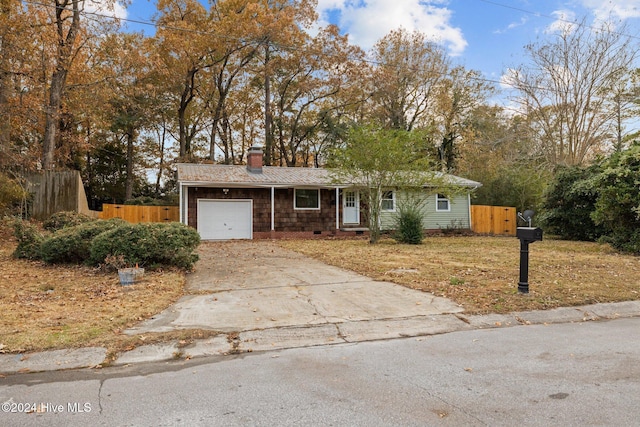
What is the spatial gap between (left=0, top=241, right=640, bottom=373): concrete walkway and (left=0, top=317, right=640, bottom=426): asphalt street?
10.2 inches

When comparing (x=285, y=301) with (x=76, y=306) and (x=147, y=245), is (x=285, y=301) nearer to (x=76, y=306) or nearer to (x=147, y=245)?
(x=76, y=306)

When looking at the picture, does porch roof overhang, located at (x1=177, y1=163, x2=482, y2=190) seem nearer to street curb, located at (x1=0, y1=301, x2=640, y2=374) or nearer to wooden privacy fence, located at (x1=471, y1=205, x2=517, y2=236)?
wooden privacy fence, located at (x1=471, y1=205, x2=517, y2=236)

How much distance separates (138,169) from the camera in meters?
33.8

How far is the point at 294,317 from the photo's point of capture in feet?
17.4

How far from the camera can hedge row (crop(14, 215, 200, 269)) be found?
839cm

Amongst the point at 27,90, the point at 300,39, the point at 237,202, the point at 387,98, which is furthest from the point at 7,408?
the point at 387,98

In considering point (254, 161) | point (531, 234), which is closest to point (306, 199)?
point (254, 161)

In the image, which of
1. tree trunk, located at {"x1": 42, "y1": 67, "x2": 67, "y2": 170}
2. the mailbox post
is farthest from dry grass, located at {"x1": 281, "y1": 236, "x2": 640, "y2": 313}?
tree trunk, located at {"x1": 42, "y1": 67, "x2": 67, "y2": 170}

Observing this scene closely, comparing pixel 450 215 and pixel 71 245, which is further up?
pixel 450 215

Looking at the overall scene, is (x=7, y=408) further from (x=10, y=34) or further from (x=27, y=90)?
(x=27, y=90)

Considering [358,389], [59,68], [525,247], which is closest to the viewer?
[358,389]

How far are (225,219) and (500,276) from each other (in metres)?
13.4

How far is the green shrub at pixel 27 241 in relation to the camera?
33.4 ft

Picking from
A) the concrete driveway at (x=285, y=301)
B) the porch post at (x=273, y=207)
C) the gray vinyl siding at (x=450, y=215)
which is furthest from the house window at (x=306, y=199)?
the concrete driveway at (x=285, y=301)
